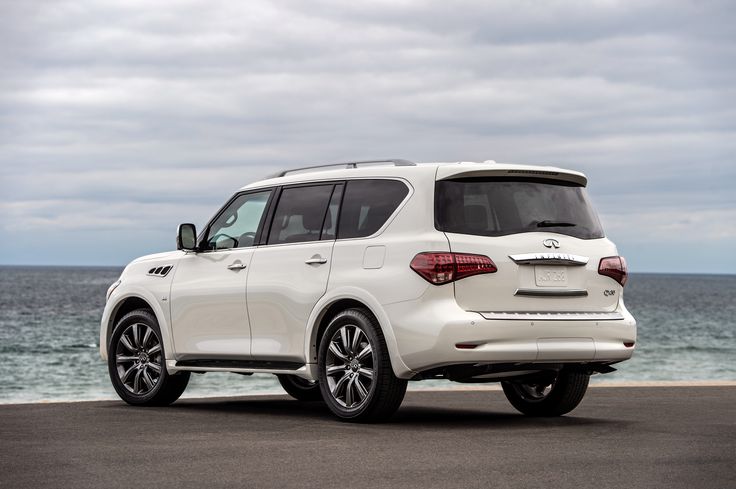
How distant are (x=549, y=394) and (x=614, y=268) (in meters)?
1.47

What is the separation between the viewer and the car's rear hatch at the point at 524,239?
9.70m

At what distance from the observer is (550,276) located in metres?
9.94

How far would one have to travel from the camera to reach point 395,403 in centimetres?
995

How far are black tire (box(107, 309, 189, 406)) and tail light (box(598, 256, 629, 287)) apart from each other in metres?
4.08

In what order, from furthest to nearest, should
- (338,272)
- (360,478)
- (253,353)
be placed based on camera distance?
(253,353) < (338,272) < (360,478)

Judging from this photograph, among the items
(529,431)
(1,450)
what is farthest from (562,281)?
(1,450)

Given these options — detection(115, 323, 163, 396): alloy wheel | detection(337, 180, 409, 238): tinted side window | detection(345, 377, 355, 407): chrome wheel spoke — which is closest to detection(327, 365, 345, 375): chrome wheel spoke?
detection(345, 377, 355, 407): chrome wheel spoke

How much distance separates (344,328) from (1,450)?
9.13 ft

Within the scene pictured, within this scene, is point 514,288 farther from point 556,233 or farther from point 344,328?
point 344,328

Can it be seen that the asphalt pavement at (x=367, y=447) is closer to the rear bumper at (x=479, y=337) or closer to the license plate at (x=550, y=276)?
the rear bumper at (x=479, y=337)

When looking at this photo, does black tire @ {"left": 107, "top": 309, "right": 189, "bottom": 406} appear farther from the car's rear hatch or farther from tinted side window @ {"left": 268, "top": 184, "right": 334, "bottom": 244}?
the car's rear hatch

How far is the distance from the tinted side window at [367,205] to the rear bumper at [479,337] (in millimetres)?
832

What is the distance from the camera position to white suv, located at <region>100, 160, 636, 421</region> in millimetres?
9617

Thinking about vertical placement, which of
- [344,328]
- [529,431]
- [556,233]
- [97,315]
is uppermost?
[556,233]
